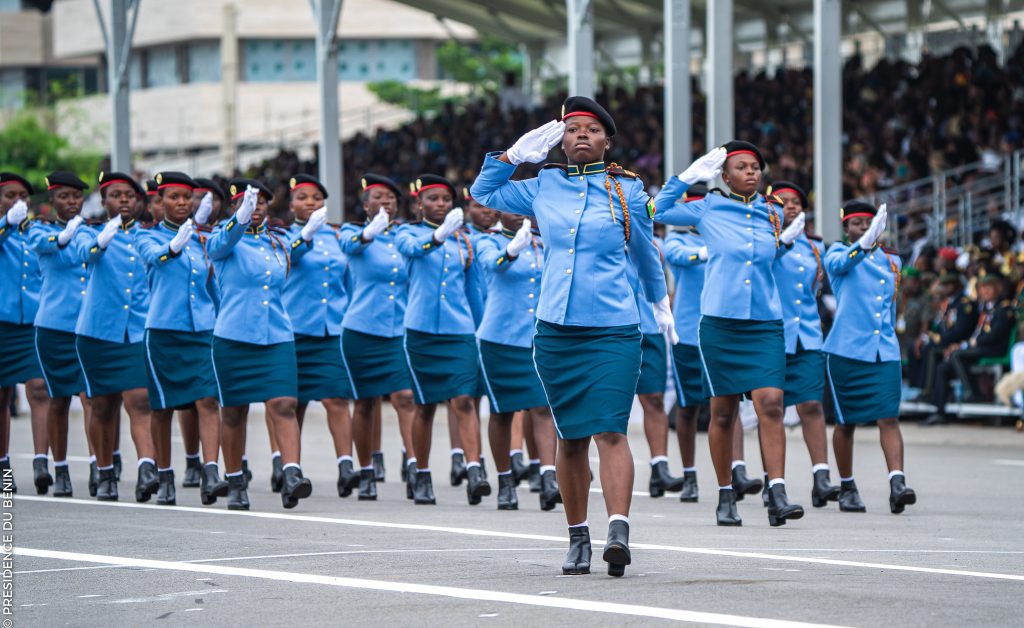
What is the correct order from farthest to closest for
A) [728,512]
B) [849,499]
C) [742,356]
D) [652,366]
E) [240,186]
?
[652,366]
[240,186]
[849,499]
[742,356]
[728,512]

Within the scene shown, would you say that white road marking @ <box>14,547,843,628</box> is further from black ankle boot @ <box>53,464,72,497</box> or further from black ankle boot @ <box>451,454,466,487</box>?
black ankle boot @ <box>451,454,466,487</box>

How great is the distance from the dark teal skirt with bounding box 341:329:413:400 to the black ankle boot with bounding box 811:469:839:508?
2954mm

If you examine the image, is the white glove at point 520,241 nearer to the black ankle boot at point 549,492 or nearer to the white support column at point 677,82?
the black ankle boot at point 549,492

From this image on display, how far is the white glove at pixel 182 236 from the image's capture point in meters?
11.5

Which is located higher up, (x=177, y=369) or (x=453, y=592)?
(x=177, y=369)

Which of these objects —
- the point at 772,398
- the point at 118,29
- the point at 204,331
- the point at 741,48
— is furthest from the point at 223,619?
the point at 741,48

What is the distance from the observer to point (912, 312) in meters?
19.8

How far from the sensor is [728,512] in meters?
10.4

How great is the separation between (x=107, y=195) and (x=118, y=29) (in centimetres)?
1355

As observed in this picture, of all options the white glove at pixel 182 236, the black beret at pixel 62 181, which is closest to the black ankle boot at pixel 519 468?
the white glove at pixel 182 236

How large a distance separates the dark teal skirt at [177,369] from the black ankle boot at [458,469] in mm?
2227

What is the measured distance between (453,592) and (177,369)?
511 cm

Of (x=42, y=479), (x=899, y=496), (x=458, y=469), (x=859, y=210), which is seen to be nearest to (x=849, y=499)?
(x=899, y=496)

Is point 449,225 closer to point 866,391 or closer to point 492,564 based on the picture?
point 866,391
